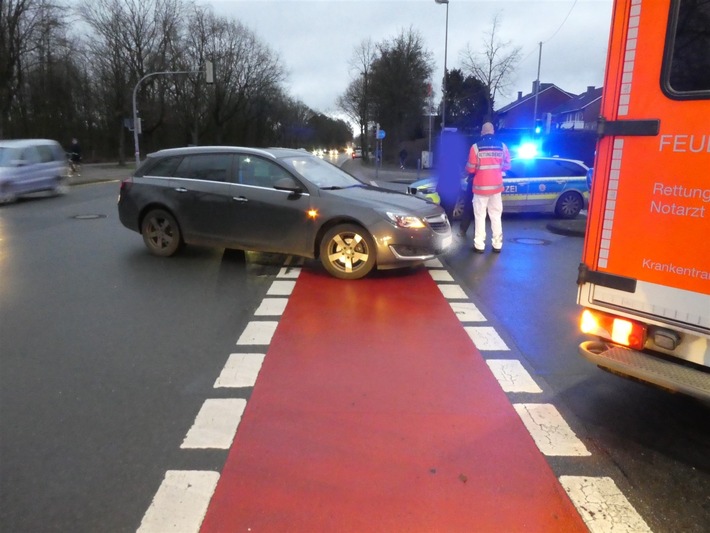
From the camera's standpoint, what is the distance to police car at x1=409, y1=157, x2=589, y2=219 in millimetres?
13992

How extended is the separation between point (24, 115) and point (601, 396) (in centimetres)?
5002

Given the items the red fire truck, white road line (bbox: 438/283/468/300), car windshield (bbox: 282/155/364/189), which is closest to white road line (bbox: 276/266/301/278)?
car windshield (bbox: 282/155/364/189)

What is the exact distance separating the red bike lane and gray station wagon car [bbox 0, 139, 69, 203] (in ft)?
50.5

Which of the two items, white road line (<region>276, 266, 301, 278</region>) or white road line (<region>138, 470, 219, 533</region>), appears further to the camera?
white road line (<region>276, 266, 301, 278</region>)

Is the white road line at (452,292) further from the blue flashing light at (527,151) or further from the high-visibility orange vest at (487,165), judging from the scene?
the blue flashing light at (527,151)

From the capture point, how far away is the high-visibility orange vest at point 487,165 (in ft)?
31.0

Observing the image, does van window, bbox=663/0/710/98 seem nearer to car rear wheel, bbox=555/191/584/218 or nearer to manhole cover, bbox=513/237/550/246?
manhole cover, bbox=513/237/550/246

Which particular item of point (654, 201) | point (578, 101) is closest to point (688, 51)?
point (654, 201)

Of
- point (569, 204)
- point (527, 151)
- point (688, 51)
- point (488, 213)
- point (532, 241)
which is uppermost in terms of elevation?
point (688, 51)

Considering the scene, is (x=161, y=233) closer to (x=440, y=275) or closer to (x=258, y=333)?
(x=258, y=333)

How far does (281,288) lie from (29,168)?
14.5m

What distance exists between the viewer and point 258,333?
5.49 metres

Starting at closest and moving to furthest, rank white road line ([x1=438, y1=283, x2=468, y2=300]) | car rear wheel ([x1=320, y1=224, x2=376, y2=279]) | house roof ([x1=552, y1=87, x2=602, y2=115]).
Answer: white road line ([x1=438, y1=283, x2=468, y2=300]), car rear wheel ([x1=320, y1=224, x2=376, y2=279]), house roof ([x1=552, y1=87, x2=602, y2=115])

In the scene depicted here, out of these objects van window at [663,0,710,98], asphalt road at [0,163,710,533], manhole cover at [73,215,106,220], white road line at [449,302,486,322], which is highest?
van window at [663,0,710,98]
